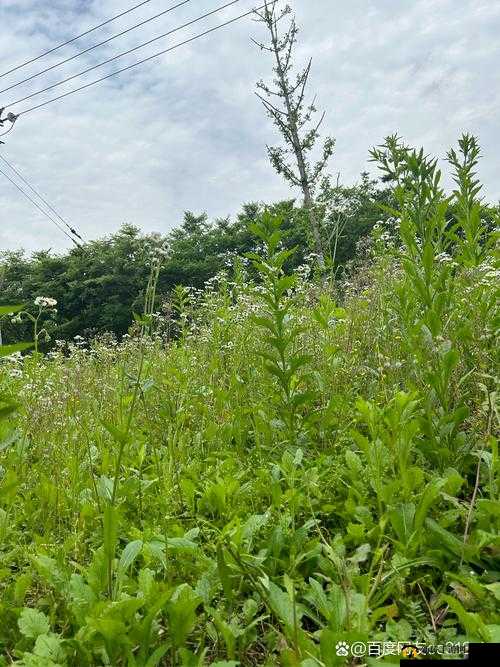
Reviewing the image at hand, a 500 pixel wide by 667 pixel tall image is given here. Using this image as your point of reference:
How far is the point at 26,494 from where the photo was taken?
2.44 metres

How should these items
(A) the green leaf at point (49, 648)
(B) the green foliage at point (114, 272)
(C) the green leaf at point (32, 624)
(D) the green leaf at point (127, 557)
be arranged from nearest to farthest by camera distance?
1. (A) the green leaf at point (49, 648)
2. (C) the green leaf at point (32, 624)
3. (D) the green leaf at point (127, 557)
4. (B) the green foliage at point (114, 272)

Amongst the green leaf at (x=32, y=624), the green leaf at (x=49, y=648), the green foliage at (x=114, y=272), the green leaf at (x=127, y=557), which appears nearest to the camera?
the green leaf at (x=49, y=648)

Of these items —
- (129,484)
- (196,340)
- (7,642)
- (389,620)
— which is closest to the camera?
(389,620)

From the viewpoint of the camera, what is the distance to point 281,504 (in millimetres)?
2072

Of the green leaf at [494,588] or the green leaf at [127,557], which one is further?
the green leaf at [127,557]

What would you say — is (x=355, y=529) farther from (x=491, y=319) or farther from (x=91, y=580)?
(x=491, y=319)

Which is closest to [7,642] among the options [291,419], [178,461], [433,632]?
[178,461]

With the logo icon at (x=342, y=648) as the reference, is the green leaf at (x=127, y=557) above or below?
above

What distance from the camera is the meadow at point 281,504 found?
1498 mm

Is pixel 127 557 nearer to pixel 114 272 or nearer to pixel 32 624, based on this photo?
pixel 32 624

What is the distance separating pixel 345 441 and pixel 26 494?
5.56ft

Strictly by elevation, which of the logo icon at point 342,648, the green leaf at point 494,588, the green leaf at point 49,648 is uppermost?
the green leaf at point 494,588

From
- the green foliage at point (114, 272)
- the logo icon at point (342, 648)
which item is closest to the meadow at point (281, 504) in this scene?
the logo icon at point (342, 648)

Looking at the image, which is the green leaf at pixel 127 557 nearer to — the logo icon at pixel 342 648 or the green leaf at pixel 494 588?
the logo icon at pixel 342 648
